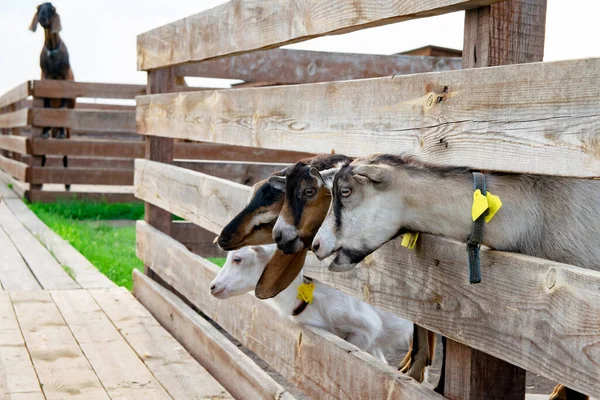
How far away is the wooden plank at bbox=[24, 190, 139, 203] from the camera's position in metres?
12.3

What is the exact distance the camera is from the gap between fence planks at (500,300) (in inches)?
→ 76.9

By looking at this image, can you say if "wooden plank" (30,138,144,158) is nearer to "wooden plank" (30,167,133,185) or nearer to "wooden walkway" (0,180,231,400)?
"wooden plank" (30,167,133,185)

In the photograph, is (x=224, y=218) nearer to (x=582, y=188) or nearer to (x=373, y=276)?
(x=373, y=276)

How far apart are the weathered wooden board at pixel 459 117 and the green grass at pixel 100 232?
3.93m

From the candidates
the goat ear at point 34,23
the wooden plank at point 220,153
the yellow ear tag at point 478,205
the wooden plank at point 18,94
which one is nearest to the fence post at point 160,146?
the wooden plank at point 220,153

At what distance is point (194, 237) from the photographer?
645 centimetres

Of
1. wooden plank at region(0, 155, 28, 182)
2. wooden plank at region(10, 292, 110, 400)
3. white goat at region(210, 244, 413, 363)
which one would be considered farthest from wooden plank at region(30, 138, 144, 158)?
white goat at region(210, 244, 413, 363)

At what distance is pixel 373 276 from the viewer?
9.45 ft

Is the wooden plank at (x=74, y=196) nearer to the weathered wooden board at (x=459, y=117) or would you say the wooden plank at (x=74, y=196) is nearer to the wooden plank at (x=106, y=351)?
the wooden plank at (x=106, y=351)

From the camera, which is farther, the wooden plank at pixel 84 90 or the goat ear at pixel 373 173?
the wooden plank at pixel 84 90

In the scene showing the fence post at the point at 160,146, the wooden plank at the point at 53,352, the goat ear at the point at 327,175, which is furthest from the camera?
the fence post at the point at 160,146

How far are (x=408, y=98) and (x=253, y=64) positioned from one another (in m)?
4.03

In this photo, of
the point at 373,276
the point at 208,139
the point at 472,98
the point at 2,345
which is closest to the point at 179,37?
the point at 208,139

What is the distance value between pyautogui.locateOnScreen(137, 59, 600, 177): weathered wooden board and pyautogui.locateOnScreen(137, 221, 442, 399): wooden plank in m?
Answer: 0.71
